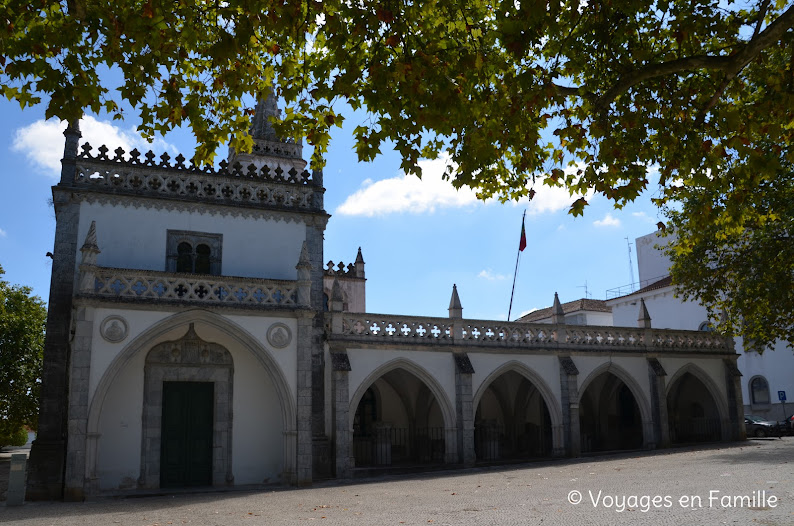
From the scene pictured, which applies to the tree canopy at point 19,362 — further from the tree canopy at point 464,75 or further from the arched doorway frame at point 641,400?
A: the tree canopy at point 464,75

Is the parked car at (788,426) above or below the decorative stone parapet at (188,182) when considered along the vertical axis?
below

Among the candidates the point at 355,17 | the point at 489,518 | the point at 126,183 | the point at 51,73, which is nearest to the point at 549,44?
the point at 355,17

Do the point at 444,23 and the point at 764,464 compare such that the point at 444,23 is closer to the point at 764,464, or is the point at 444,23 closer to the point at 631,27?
the point at 631,27

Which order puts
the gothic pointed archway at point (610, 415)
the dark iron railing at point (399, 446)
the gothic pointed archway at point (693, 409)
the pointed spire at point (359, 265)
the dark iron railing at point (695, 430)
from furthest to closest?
the pointed spire at point (359, 265)
the gothic pointed archway at point (610, 415)
the dark iron railing at point (695, 430)
the gothic pointed archway at point (693, 409)
the dark iron railing at point (399, 446)

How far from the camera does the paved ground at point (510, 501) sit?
10.5m

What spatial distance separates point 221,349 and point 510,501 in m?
10.1

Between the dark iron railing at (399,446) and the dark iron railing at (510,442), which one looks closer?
the dark iron railing at (399,446)

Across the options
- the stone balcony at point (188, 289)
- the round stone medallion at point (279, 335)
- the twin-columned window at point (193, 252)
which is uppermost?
the twin-columned window at point (193, 252)

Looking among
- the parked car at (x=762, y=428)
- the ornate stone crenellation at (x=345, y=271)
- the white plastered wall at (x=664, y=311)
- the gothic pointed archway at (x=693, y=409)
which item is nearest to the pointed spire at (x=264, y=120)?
the ornate stone crenellation at (x=345, y=271)

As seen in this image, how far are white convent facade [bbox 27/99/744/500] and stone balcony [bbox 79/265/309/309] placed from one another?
0.18 ft

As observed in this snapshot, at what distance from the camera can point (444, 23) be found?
9.12m

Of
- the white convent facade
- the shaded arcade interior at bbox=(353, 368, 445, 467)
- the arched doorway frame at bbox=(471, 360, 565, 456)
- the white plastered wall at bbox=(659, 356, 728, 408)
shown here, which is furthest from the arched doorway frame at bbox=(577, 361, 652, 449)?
the shaded arcade interior at bbox=(353, 368, 445, 467)

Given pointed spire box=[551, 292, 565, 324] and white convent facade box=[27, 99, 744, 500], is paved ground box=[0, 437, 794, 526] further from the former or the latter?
pointed spire box=[551, 292, 565, 324]

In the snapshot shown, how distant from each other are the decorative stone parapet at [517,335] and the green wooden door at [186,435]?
4.35 meters
